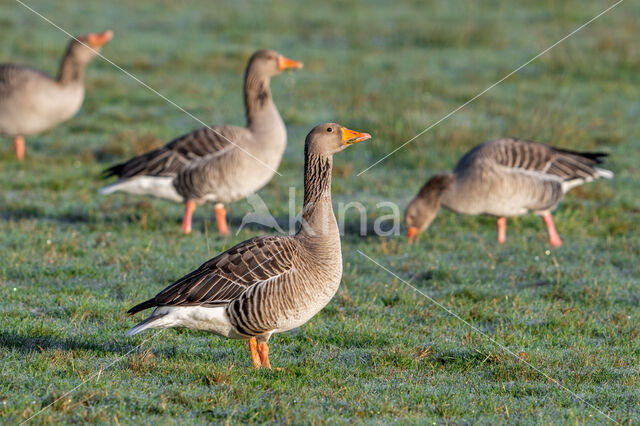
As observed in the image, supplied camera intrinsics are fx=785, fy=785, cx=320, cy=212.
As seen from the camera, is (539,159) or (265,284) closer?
(265,284)

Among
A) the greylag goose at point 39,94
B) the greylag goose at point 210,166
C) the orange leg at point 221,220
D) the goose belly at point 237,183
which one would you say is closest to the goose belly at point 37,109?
the greylag goose at point 39,94

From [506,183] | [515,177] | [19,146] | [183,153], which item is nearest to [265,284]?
[183,153]

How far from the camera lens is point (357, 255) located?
11.4 metres

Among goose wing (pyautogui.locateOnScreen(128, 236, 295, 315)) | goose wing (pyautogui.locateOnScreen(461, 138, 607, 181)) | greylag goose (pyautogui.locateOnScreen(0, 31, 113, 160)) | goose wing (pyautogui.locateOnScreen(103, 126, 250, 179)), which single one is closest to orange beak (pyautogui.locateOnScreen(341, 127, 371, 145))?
goose wing (pyautogui.locateOnScreen(128, 236, 295, 315))

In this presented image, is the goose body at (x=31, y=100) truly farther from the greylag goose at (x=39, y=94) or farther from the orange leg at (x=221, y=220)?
the orange leg at (x=221, y=220)

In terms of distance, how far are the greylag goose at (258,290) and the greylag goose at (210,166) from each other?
16.5 ft

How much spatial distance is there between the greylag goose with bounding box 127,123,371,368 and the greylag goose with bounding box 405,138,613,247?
532cm

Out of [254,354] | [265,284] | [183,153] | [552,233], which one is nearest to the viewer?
[265,284]

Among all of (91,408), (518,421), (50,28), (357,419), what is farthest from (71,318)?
(50,28)

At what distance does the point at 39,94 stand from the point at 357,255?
320 inches

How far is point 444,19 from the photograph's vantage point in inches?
1159

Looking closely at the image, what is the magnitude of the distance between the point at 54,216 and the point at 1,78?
4835 mm

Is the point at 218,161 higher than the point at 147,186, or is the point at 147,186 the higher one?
the point at 218,161

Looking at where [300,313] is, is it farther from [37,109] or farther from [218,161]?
[37,109]
